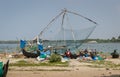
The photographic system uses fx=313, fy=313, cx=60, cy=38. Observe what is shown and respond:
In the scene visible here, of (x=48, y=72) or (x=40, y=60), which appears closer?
(x=48, y=72)

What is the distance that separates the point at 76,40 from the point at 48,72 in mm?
19600

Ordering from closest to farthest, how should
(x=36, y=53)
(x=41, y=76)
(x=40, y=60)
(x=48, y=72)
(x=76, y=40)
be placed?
(x=41, y=76)
(x=48, y=72)
(x=40, y=60)
(x=36, y=53)
(x=76, y=40)

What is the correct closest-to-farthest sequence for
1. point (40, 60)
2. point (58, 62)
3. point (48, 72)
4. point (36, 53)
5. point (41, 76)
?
point (41, 76) < point (48, 72) < point (58, 62) < point (40, 60) < point (36, 53)

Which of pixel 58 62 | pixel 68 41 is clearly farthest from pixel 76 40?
pixel 58 62

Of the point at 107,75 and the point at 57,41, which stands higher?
the point at 57,41

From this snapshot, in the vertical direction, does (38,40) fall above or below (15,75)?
above

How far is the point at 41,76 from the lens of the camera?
1892 centimetres

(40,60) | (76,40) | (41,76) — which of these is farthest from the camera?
(76,40)

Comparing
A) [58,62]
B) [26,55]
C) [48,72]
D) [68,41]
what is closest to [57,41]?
[68,41]

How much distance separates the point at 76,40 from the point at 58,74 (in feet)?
67.2

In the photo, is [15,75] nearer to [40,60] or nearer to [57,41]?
[40,60]

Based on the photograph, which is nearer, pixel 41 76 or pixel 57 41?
pixel 41 76

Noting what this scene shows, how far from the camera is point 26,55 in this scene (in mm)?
36094

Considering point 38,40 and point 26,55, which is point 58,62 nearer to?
point 26,55
